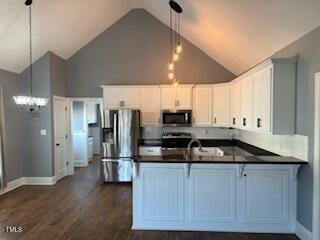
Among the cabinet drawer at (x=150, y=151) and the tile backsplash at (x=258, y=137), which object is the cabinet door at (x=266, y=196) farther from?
the cabinet drawer at (x=150, y=151)

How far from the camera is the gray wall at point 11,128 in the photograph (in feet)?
18.6

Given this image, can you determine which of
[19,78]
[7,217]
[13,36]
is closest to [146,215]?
[7,217]

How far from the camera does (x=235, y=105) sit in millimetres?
5699

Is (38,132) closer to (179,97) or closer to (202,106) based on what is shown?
(179,97)

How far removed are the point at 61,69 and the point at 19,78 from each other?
1.04 metres

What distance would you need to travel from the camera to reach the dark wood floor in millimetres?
3570

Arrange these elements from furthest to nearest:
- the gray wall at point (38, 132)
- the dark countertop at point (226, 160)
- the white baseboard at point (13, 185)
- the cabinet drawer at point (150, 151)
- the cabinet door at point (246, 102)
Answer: the cabinet drawer at point (150, 151) < the gray wall at point (38, 132) < the white baseboard at point (13, 185) < the cabinet door at point (246, 102) < the dark countertop at point (226, 160)

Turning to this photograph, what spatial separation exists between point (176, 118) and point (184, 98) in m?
0.54

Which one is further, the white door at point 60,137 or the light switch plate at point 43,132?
the white door at point 60,137

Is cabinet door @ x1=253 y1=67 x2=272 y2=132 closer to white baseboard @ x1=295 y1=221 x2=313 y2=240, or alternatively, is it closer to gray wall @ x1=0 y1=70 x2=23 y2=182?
white baseboard @ x1=295 y1=221 x2=313 y2=240

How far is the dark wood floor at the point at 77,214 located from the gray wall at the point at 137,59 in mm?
2686

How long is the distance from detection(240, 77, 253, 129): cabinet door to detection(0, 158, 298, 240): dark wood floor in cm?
191

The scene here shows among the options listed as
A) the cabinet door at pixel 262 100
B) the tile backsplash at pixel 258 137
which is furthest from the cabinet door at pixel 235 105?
the cabinet door at pixel 262 100

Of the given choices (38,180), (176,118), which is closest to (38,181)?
(38,180)
